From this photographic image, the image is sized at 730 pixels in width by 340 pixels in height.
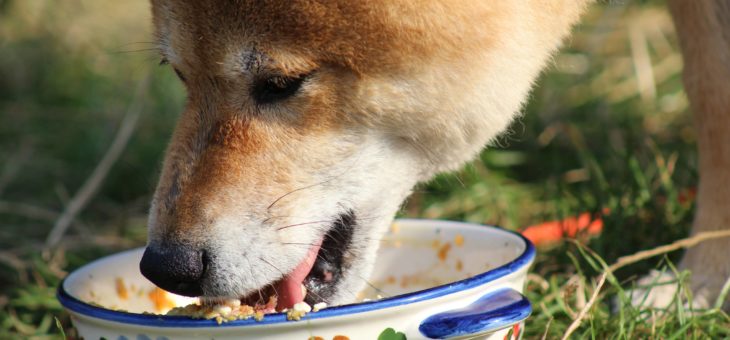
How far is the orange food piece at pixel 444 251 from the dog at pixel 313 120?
0.16 m

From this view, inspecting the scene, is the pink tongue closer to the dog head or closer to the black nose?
the dog head

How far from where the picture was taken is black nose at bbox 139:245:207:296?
1458 mm

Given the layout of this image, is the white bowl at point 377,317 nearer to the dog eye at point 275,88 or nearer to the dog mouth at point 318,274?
the dog mouth at point 318,274

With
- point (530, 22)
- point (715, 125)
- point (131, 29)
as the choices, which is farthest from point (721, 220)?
point (131, 29)

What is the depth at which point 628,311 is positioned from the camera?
1724 mm

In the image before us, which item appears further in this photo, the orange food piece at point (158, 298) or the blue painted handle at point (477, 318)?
the orange food piece at point (158, 298)

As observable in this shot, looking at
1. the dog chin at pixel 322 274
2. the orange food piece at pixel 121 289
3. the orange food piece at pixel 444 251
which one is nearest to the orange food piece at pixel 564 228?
the orange food piece at pixel 444 251

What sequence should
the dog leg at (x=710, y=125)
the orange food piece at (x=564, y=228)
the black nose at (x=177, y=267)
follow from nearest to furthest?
the black nose at (x=177, y=267) < the dog leg at (x=710, y=125) < the orange food piece at (x=564, y=228)

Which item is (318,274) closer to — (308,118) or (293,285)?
(293,285)

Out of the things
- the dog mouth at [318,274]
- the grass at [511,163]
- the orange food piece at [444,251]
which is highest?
the dog mouth at [318,274]

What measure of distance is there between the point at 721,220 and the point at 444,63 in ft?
2.64

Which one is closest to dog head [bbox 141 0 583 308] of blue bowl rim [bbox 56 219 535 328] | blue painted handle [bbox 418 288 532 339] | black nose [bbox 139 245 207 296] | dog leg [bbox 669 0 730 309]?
black nose [bbox 139 245 207 296]

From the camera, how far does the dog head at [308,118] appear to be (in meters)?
1.48

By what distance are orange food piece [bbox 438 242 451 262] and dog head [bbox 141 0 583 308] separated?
205 millimetres
